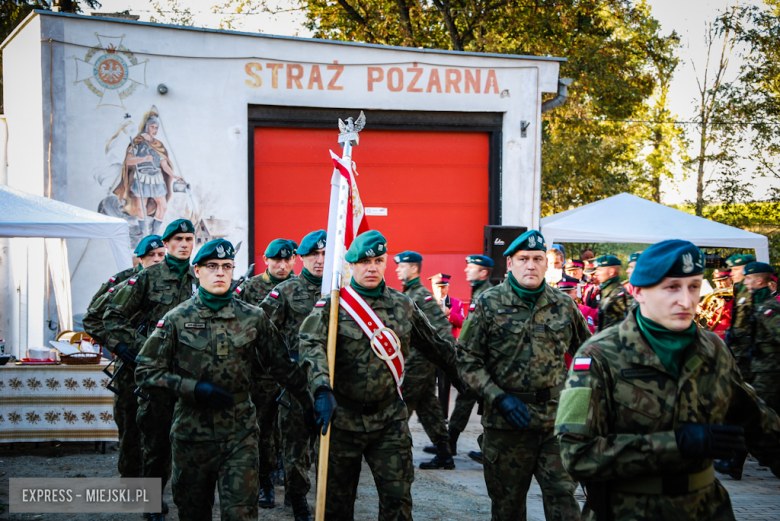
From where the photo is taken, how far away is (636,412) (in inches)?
113

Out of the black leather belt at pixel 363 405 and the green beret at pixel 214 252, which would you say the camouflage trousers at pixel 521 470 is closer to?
the black leather belt at pixel 363 405

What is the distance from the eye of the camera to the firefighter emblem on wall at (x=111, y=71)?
12.6 metres

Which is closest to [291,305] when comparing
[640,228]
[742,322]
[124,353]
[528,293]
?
[124,353]

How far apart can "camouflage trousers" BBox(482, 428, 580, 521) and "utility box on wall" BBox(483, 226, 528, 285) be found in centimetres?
806

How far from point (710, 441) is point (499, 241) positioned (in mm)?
10209

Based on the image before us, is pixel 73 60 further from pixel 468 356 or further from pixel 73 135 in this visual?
pixel 468 356

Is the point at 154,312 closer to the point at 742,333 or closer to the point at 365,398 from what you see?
the point at 365,398

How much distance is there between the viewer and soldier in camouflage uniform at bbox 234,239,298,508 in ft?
21.4

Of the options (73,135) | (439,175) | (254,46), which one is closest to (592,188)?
(439,175)

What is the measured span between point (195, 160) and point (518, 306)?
957 cm

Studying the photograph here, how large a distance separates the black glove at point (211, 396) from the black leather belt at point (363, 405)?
75 centimetres

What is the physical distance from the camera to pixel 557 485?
4609 mm

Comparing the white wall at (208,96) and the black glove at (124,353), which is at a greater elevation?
the white wall at (208,96)

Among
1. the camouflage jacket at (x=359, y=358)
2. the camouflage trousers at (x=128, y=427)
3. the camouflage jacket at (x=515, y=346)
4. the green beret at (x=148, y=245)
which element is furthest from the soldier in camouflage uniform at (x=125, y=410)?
the camouflage jacket at (x=515, y=346)
